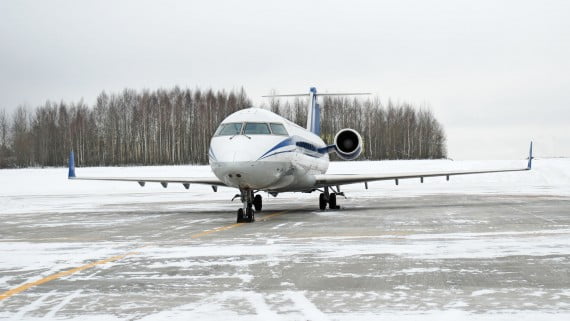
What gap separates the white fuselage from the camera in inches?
633

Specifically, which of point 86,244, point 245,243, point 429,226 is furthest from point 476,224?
point 86,244

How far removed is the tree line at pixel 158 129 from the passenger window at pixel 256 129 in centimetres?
5949

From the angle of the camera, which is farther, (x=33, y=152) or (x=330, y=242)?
(x=33, y=152)

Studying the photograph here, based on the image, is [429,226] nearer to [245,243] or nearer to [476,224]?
[476,224]

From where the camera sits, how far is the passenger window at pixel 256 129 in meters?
17.4

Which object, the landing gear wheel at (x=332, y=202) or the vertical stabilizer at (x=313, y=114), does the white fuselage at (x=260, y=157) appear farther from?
the vertical stabilizer at (x=313, y=114)

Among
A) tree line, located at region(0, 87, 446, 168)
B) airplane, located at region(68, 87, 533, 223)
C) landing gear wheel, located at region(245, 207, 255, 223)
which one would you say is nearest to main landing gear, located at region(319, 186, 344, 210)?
airplane, located at region(68, 87, 533, 223)

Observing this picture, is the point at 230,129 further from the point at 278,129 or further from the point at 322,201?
the point at 322,201

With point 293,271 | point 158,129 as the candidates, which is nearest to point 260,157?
point 293,271

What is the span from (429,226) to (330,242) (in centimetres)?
364

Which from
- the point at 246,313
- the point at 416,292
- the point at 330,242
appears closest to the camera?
the point at 246,313

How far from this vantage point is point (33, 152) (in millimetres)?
86875

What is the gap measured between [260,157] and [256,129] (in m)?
1.27

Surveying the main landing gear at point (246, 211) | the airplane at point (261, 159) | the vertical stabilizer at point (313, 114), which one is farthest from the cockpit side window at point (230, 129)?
the vertical stabilizer at point (313, 114)
